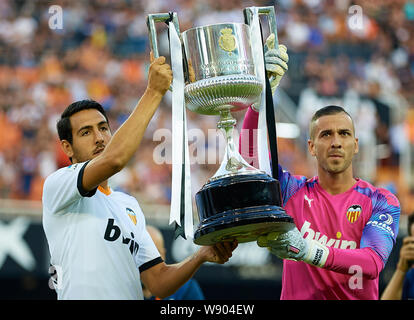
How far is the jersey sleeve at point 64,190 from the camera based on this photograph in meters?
3.03

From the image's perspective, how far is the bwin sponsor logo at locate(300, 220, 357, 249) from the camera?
11.7 ft

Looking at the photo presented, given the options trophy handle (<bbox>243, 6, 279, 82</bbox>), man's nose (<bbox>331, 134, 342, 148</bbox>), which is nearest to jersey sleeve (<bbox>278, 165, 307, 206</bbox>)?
man's nose (<bbox>331, 134, 342, 148</bbox>)

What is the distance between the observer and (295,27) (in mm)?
11953

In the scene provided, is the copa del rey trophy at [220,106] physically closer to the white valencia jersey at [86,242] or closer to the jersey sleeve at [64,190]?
the white valencia jersey at [86,242]

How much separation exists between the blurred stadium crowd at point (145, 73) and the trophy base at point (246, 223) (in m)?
4.98

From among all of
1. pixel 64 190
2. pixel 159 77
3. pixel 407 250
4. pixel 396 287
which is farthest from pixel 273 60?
pixel 396 287

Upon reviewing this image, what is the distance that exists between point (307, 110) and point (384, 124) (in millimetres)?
1286

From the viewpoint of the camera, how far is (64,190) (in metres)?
3.08

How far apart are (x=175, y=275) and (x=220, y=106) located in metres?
0.92

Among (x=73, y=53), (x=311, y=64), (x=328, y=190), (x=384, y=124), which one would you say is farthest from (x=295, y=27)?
(x=328, y=190)

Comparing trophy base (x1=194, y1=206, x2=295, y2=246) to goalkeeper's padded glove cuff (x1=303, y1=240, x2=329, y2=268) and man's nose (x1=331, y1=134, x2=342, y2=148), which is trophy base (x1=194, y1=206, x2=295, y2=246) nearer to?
goalkeeper's padded glove cuff (x1=303, y1=240, x2=329, y2=268)

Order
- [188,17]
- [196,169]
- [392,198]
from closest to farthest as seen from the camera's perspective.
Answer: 1. [392,198]
2. [196,169]
3. [188,17]

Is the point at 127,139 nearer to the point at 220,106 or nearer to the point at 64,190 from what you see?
the point at 64,190
